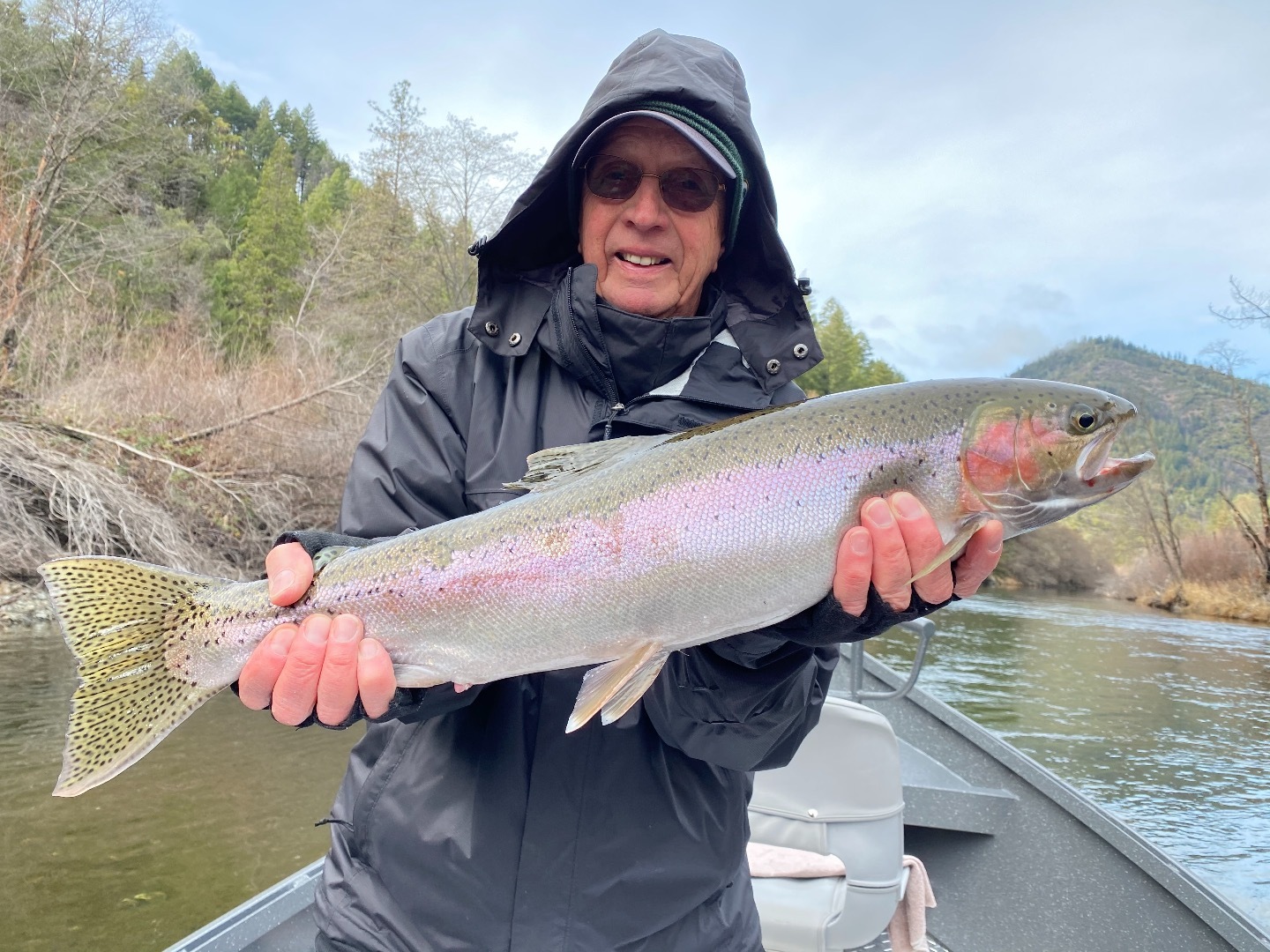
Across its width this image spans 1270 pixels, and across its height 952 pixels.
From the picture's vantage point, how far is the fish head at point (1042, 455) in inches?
85.0

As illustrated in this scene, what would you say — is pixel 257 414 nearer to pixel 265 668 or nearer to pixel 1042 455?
pixel 265 668

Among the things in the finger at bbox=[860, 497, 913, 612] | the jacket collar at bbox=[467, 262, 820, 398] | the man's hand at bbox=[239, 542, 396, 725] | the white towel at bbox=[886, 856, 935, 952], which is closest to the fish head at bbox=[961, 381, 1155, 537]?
the finger at bbox=[860, 497, 913, 612]

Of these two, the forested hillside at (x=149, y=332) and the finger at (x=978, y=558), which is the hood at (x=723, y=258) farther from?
the forested hillside at (x=149, y=332)

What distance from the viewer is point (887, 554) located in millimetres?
2008

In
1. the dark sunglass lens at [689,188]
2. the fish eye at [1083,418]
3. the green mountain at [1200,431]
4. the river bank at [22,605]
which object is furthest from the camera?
the green mountain at [1200,431]

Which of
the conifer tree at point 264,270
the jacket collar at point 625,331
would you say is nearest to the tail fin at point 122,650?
the jacket collar at point 625,331

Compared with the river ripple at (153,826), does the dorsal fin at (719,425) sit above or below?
above

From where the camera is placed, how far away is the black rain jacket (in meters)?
2.05

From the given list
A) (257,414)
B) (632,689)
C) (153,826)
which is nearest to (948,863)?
(632,689)

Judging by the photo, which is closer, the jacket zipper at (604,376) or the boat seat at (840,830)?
the jacket zipper at (604,376)

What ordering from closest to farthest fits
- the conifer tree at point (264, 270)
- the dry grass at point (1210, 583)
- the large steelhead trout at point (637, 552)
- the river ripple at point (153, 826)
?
the large steelhead trout at point (637, 552), the river ripple at point (153, 826), the dry grass at point (1210, 583), the conifer tree at point (264, 270)

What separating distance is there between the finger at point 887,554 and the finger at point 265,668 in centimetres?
143

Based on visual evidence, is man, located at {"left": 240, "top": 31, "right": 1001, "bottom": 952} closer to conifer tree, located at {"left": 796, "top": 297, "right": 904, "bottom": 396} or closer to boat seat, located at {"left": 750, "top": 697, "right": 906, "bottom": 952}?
boat seat, located at {"left": 750, "top": 697, "right": 906, "bottom": 952}

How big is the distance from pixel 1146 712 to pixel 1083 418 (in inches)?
659
